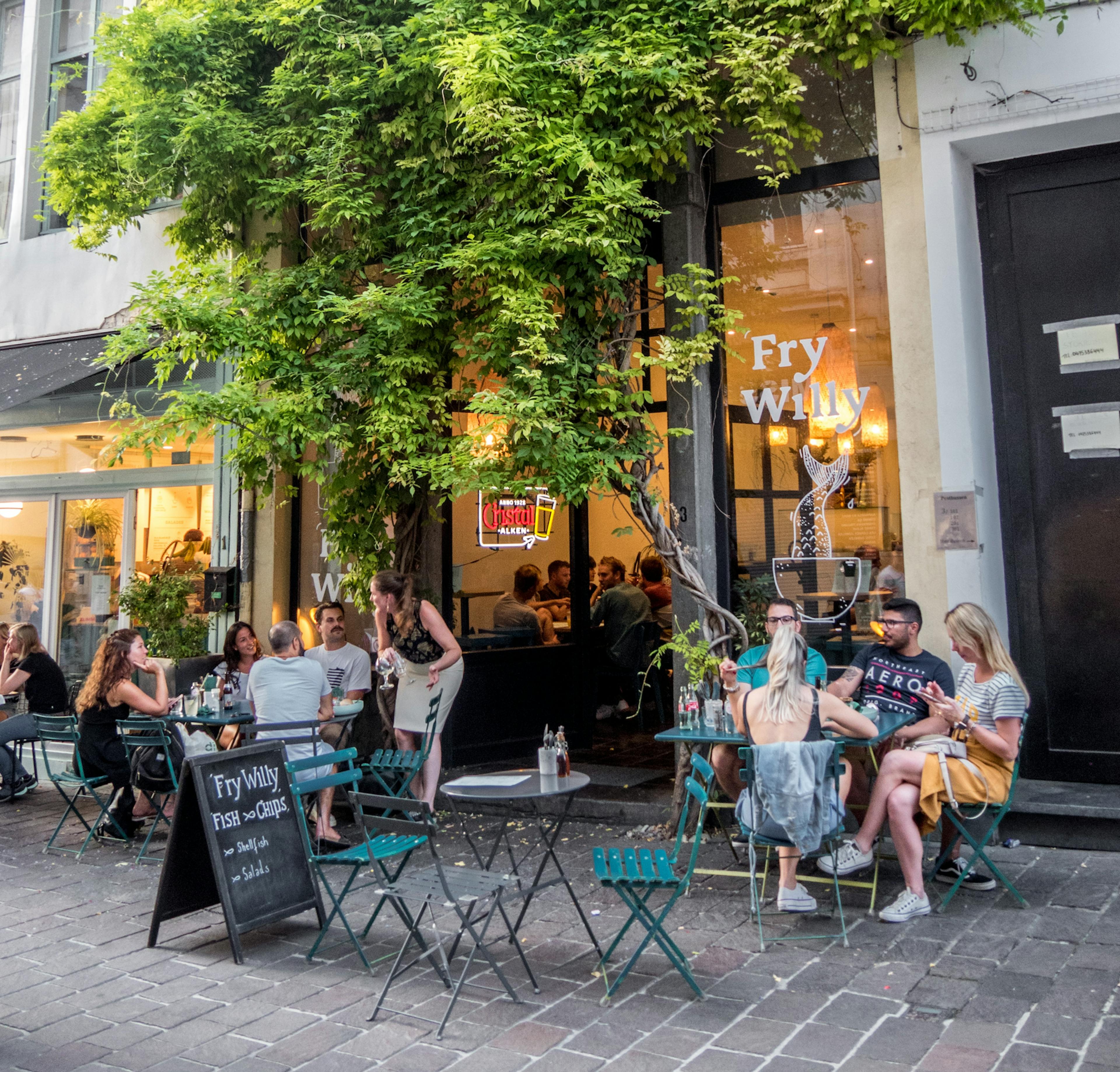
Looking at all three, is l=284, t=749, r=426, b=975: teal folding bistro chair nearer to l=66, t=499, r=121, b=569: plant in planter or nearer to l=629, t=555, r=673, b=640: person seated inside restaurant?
l=66, t=499, r=121, b=569: plant in planter

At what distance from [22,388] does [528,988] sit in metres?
7.85

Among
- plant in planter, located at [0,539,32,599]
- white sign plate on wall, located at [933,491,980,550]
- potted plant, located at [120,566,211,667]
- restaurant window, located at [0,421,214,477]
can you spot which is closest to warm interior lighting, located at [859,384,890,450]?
white sign plate on wall, located at [933,491,980,550]

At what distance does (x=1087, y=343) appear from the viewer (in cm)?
640

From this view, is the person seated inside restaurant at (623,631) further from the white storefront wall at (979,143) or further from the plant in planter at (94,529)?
the plant in planter at (94,529)

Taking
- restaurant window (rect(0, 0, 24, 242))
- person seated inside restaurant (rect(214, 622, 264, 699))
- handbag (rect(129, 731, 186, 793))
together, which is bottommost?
handbag (rect(129, 731, 186, 793))

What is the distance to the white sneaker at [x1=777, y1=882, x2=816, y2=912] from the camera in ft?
15.9

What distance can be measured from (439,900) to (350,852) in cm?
73

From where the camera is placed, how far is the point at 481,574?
8789 millimetres

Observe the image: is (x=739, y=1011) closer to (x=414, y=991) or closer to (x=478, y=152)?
(x=414, y=991)

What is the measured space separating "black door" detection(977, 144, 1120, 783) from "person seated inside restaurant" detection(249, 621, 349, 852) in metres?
4.50

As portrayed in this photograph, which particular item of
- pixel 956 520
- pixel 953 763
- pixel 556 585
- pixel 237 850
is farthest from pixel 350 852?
pixel 556 585

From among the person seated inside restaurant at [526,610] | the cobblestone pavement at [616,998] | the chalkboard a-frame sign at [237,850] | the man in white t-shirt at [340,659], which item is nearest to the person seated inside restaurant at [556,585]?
the person seated inside restaurant at [526,610]

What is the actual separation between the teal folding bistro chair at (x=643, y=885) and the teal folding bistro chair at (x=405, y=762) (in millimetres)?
1495

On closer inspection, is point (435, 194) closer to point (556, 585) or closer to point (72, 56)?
point (556, 585)
